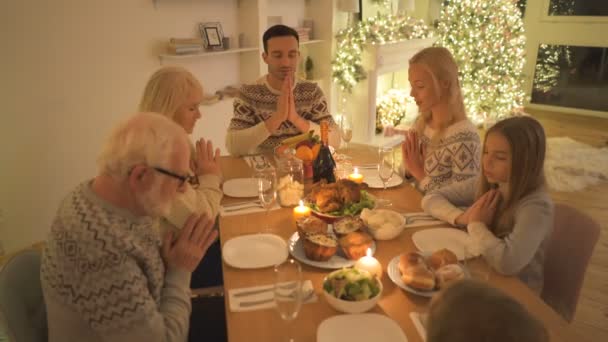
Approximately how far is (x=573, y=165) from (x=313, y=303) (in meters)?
4.53

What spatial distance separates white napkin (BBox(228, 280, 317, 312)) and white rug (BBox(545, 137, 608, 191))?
3.77m

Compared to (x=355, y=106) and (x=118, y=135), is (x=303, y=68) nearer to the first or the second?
(x=355, y=106)

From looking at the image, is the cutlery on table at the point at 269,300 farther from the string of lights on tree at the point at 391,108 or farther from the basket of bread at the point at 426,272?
the string of lights on tree at the point at 391,108

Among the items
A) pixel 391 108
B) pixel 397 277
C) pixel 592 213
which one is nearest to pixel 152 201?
pixel 397 277

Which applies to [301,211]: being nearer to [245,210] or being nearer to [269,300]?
[245,210]

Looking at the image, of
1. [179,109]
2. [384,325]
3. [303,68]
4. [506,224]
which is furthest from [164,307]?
[303,68]

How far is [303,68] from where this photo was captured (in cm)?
505

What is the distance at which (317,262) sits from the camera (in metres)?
1.41

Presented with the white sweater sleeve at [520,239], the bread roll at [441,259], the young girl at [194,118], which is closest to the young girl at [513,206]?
the white sweater sleeve at [520,239]

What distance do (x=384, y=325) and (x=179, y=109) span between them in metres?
1.25

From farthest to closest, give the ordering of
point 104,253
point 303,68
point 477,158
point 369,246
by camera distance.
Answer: point 303,68, point 477,158, point 369,246, point 104,253

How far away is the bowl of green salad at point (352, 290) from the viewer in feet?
3.85

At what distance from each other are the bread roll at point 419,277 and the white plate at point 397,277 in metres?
0.01

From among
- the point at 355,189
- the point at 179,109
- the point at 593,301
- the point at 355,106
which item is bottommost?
the point at 593,301
